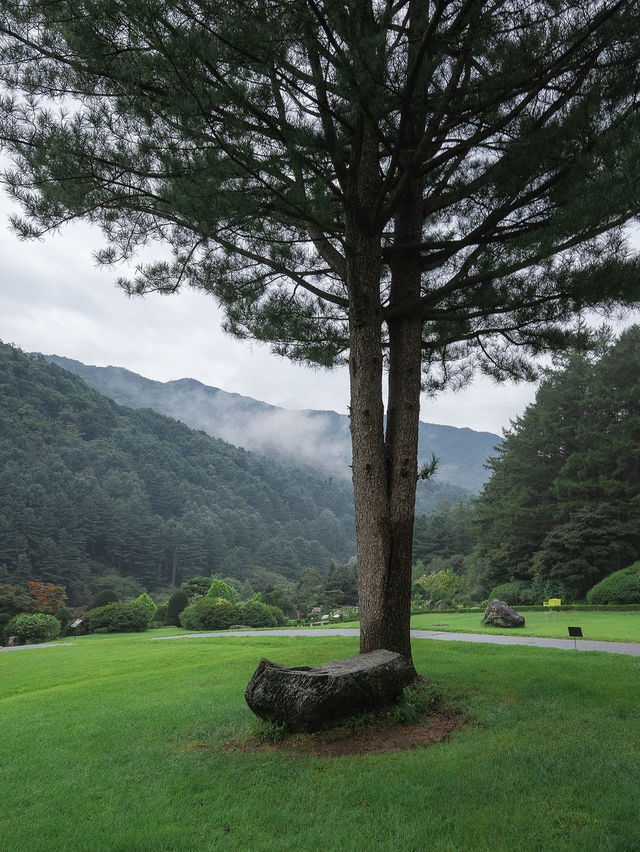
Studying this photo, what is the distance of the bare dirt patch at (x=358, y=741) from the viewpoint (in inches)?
154

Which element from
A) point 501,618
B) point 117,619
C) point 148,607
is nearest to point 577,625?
point 501,618

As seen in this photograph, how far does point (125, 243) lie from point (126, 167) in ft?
3.38

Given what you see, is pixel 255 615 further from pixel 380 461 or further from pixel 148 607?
pixel 380 461

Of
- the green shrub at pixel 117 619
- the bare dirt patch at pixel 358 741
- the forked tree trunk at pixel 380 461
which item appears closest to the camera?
the bare dirt patch at pixel 358 741

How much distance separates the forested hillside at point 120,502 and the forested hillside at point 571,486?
28307mm

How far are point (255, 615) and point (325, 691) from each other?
766 inches

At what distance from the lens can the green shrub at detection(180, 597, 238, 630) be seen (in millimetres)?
21516

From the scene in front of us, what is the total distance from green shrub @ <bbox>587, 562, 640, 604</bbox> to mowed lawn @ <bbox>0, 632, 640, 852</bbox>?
13533mm

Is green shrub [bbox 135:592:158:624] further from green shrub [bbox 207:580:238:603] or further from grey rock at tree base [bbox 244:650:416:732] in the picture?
grey rock at tree base [bbox 244:650:416:732]

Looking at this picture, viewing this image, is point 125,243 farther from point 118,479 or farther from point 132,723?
point 118,479

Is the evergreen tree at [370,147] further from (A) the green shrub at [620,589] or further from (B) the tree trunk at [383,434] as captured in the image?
(A) the green shrub at [620,589]

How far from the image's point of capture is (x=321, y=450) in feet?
614

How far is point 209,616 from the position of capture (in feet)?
70.7

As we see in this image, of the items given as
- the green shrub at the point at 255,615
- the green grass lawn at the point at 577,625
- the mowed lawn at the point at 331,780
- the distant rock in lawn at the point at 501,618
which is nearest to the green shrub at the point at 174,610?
the green shrub at the point at 255,615
